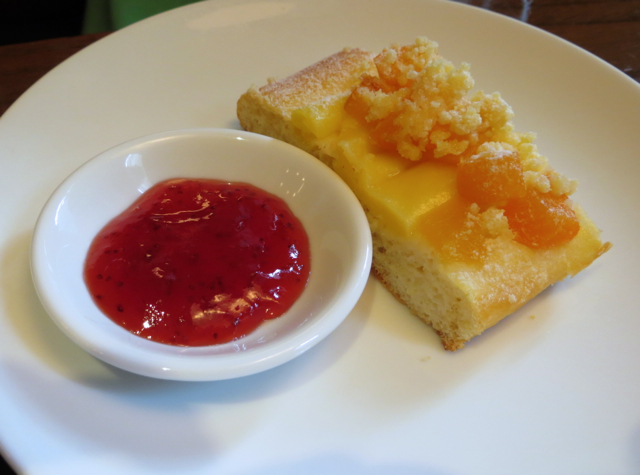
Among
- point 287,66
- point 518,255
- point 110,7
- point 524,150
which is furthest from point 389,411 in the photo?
point 110,7

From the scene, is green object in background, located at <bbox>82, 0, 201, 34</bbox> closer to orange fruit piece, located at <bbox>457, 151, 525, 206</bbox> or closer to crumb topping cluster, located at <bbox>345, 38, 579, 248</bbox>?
crumb topping cluster, located at <bbox>345, 38, 579, 248</bbox>

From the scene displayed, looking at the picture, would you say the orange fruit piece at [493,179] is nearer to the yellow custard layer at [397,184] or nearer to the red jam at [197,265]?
the yellow custard layer at [397,184]

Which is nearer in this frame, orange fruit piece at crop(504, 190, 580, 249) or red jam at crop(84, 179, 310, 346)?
red jam at crop(84, 179, 310, 346)

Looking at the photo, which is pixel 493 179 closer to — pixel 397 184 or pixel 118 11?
pixel 397 184

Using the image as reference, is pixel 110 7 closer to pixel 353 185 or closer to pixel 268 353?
pixel 353 185

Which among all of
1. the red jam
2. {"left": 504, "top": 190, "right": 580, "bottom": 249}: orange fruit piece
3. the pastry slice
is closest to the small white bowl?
the red jam

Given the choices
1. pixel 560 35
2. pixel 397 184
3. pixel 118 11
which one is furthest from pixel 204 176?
pixel 560 35

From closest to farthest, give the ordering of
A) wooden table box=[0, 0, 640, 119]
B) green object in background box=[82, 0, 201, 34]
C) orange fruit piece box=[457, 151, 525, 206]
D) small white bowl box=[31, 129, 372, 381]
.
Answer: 1. small white bowl box=[31, 129, 372, 381]
2. orange fruit piece box=[457, 151, 525, 206]
3. wooden table box=[0, 0, 640, 119]
4. green object in background box=[82, 0, 201, 34]

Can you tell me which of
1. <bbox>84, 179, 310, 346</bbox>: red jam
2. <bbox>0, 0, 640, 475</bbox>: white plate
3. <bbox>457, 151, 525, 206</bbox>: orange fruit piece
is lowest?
<bbox>0, 0, 640, 475</bbox>: white plate
